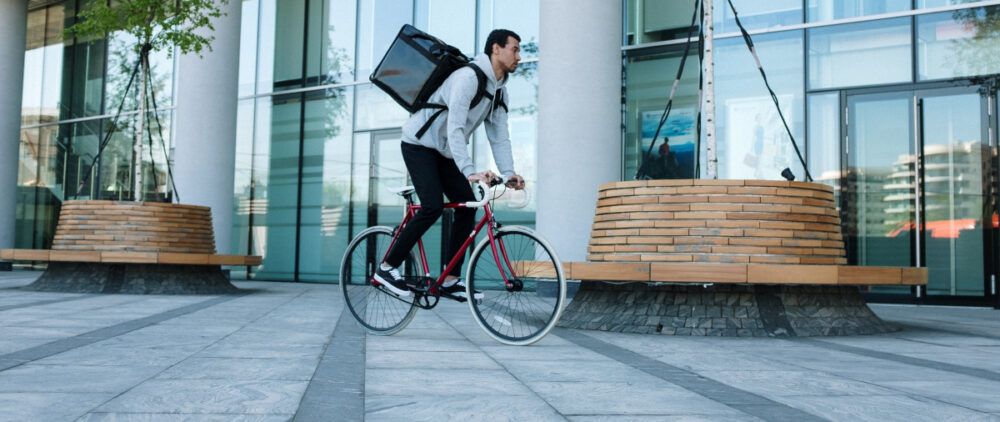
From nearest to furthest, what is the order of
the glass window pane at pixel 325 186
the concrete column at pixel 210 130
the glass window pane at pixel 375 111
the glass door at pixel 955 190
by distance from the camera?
the glass door at pixel 955 190
the concrete column at pixel 210 130
the glass window pane at pixel 375 111
the glass window pane at pixel 325 186

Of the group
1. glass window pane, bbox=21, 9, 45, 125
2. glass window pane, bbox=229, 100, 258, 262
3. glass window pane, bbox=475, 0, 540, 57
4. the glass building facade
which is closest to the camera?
the glass building facade

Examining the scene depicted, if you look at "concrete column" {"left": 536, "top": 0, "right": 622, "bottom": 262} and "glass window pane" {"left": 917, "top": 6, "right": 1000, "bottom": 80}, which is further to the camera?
"glass window pane" {"left": 917, "top": 6, "right": 1000, "bottom": 80}

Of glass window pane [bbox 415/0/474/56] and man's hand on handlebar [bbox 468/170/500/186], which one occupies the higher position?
glass window pane [bbox 415/0/474/56]

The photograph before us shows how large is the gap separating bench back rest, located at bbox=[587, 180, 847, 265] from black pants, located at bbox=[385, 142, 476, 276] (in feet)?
4.21

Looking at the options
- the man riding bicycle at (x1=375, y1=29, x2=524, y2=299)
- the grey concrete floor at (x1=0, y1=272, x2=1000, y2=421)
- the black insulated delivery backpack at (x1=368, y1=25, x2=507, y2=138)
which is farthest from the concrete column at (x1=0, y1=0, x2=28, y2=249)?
the black insulated delivery backpack at (x1=368, y1=25, x2=507, y2=138)

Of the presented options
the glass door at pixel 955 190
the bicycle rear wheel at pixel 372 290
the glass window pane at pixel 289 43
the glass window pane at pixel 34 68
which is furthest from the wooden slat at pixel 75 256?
the glass window pane at pixel 34 68

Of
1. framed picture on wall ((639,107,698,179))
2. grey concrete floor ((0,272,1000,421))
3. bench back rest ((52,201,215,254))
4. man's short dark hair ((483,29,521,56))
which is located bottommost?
grey concrete floor ((0,272,1000,421))

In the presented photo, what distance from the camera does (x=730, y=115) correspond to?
12.4 metres

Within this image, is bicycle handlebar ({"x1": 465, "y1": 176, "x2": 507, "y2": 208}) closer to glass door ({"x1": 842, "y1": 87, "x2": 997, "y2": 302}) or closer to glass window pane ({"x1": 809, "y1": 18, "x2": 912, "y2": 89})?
glass door ({"x1": 842, "y1": 87, "x2": 997, "y2": 302})

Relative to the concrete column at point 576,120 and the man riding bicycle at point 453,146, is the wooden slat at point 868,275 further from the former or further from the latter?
the concrete column at point 576,120

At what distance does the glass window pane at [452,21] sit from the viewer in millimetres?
15328

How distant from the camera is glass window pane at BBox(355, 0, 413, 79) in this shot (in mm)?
16609

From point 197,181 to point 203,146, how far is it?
612 mm

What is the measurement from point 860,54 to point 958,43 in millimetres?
1183
